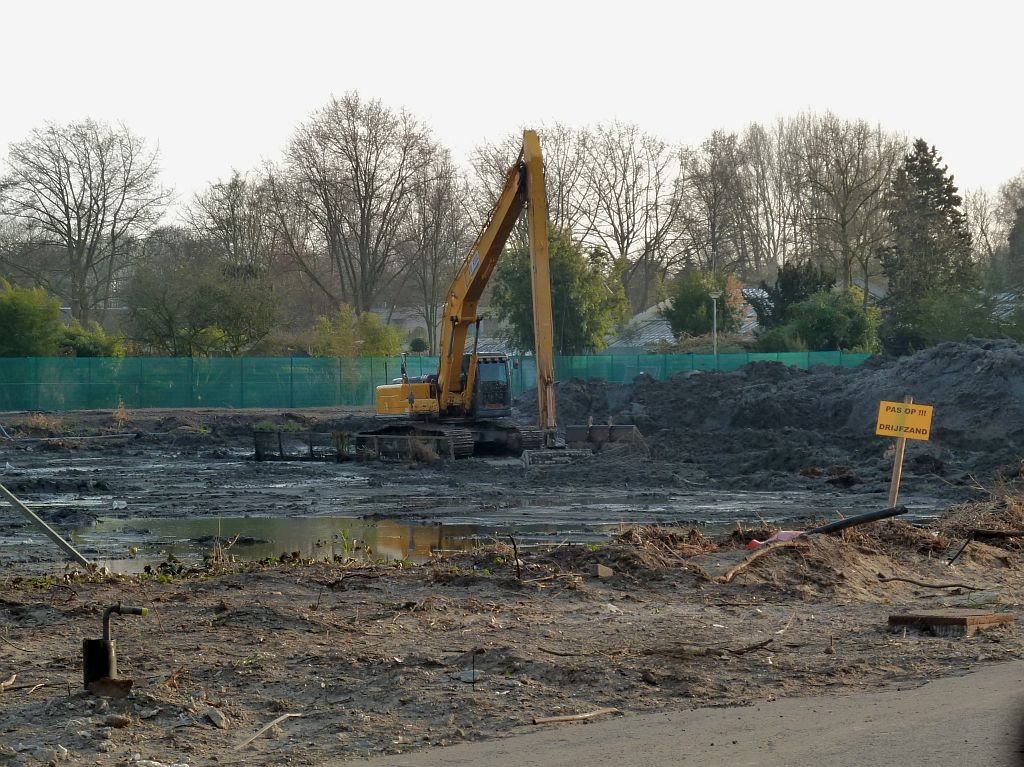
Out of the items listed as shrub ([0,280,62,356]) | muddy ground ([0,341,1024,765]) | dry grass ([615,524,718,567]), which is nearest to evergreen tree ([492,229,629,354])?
shrub ([0,280,62,356])

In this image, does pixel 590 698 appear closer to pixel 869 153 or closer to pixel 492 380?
pixel 492 380

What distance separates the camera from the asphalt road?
6695 millimetres

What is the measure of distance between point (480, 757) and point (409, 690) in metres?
1.36

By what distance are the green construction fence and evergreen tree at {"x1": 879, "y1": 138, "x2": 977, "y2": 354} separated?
5.37 metres

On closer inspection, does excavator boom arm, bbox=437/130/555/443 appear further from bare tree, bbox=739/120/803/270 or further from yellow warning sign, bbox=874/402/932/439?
bare tree, bbox=739/120/803/270

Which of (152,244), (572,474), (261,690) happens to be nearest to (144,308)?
(152,244)

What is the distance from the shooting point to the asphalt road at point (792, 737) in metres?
6.70

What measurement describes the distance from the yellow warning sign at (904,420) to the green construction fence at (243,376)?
39.1 meters

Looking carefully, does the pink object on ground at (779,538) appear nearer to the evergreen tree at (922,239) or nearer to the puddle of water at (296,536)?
the puddle of water at (296,536)

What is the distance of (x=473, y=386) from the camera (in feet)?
115

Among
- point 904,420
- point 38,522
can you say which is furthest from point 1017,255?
point 38,522

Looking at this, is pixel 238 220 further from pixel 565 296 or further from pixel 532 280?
pixel 532 280

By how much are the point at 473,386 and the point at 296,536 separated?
624 inches

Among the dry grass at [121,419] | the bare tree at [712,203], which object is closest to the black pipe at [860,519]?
the dry grass at [121,419]
